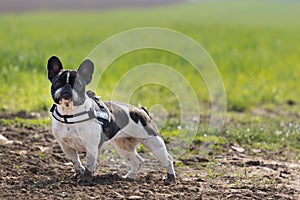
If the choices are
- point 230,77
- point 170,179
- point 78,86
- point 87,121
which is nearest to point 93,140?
point 87,121

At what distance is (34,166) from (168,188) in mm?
1637

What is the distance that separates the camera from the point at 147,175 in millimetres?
7148

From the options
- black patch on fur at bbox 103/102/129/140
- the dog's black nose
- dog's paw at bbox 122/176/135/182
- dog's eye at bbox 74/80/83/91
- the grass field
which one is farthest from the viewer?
the grass field

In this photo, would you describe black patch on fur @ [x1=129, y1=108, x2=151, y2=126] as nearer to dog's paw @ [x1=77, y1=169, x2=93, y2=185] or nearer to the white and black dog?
the white and black dog

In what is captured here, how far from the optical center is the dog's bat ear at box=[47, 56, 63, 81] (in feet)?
20.0

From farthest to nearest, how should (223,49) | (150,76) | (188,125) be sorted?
(223,49), (150,76), (188,125)

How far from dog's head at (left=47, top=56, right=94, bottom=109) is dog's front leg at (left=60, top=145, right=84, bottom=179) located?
2.00 ft

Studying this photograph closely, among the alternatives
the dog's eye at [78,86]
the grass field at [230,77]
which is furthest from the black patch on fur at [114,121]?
the grass field at [230,77]

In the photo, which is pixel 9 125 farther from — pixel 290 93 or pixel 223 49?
pixel 223 49

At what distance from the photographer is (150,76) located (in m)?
17.0

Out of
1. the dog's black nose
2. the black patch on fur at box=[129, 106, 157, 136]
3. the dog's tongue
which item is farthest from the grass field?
the dog's black nose

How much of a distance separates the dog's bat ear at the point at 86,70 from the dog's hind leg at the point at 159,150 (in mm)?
989

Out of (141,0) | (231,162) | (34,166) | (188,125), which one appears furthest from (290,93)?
(141,0)

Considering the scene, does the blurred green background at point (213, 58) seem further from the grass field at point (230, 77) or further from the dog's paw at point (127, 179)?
the dog's paw at point (127, 179)
